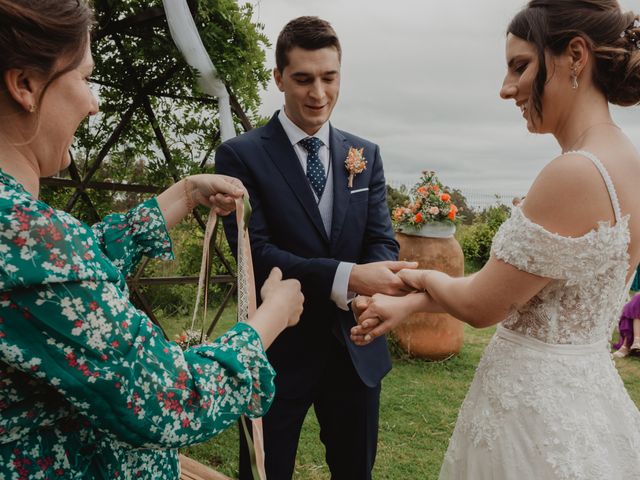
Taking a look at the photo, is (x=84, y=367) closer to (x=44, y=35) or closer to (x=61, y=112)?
(x=61, y=112)

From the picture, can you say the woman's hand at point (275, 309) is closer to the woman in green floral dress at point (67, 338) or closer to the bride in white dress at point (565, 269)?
the woman in green floral dress at point (67, 338)

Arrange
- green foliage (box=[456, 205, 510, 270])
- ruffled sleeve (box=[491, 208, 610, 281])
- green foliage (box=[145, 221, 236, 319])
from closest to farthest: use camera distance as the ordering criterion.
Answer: ruffled sleeve (box=[491, 208, 610, 281]) < green foliage (box=[145, 221, 236, 319]) < green foliage (box=[456, 205, 510, 270])

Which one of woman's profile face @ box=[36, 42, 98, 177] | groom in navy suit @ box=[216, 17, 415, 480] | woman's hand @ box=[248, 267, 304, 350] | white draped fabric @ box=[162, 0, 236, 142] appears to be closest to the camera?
woman's profile face @ box=[36, 42, 98, 177]

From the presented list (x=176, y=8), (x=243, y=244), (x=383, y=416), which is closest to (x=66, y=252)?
(x=243, y=244)

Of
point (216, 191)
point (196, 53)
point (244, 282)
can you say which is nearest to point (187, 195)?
point (216, 191)

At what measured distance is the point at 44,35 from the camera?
1.04m

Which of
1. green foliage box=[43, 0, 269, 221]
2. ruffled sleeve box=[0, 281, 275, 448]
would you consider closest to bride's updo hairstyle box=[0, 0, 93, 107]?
ruffled sleeve box=[0, 281, 275, 448]

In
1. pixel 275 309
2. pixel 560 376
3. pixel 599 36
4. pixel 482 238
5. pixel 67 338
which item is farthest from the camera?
pixel 482 238

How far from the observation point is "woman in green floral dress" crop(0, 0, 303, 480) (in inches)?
39.2

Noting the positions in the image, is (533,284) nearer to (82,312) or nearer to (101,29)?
(82,312)

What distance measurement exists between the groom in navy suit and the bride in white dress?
730mm

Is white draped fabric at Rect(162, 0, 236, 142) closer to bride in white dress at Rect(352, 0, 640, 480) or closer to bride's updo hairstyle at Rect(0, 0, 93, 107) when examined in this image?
bride in white dress at Rect(352, 0, 640, 480)

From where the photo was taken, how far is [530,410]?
1785mm

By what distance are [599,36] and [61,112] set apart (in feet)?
5.15
